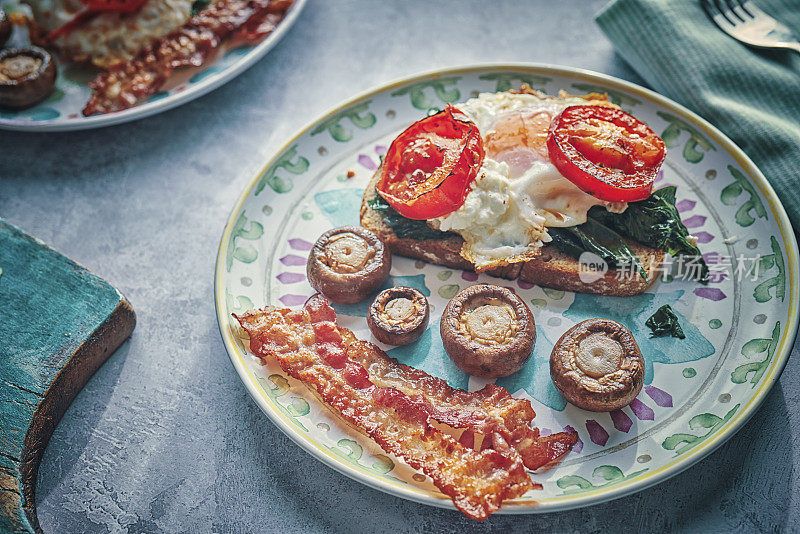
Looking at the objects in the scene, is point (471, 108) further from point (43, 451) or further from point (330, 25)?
point (43, 451)

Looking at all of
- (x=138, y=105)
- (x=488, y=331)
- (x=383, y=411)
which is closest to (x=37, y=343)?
(x=383, y=411)

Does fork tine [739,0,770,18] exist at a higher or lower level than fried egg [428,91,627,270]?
higher

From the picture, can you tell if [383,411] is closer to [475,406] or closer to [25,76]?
[475,406]

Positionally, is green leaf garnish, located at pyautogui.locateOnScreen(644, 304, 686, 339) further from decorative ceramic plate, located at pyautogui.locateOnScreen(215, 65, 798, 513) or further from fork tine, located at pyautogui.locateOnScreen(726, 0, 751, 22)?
fork tine, located at pyautogui.locateOnScreen(726, 0, 751, 22)

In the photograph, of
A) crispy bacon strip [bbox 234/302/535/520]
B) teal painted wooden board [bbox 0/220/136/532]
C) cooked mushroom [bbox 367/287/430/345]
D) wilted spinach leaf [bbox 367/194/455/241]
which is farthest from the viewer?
wilted spinach leaf [bbox 367/194/455/241]

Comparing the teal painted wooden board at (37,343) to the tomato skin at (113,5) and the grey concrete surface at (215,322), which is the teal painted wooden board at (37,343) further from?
the tomato skin at (113,5)

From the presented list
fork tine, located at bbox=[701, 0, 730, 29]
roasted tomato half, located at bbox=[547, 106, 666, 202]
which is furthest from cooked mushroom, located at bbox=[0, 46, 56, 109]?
fork tine, located at bbox=[701, 0, 730, 29]
